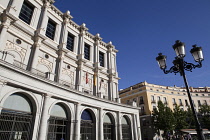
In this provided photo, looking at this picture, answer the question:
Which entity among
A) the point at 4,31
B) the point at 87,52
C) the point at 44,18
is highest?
the point at 44,18

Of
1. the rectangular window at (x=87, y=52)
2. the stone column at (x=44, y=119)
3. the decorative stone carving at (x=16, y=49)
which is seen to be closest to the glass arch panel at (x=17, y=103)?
the stone column at (x=44, y=119)

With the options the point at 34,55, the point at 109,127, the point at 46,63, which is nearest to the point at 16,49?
the point at 34,55

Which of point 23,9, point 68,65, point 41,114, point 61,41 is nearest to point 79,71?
point 68,65

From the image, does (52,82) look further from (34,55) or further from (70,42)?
(70,42)

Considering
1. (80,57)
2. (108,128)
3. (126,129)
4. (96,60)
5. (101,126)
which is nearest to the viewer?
(101,126)

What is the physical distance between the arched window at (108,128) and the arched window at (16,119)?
8.88 metres

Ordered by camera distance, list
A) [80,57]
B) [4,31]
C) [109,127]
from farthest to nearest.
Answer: [80,57] → [109,127] → [4,31]

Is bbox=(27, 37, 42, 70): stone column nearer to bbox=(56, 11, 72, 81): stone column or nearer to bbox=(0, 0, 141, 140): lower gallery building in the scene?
bbox=(0, 0, 141, 140): lower gallery building

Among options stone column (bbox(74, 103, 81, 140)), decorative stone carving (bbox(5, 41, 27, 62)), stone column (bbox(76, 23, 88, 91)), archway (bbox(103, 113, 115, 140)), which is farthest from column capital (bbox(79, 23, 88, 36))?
archway (bbox(103, 113, 115, 140))

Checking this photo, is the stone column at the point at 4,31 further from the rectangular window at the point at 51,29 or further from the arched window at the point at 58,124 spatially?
the arched window at the point at 58,124

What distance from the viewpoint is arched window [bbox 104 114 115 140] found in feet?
A: 54.2

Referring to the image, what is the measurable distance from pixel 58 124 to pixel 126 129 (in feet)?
33.8

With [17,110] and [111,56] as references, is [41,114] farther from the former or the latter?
[111,56]

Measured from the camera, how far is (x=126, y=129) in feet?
62.5
